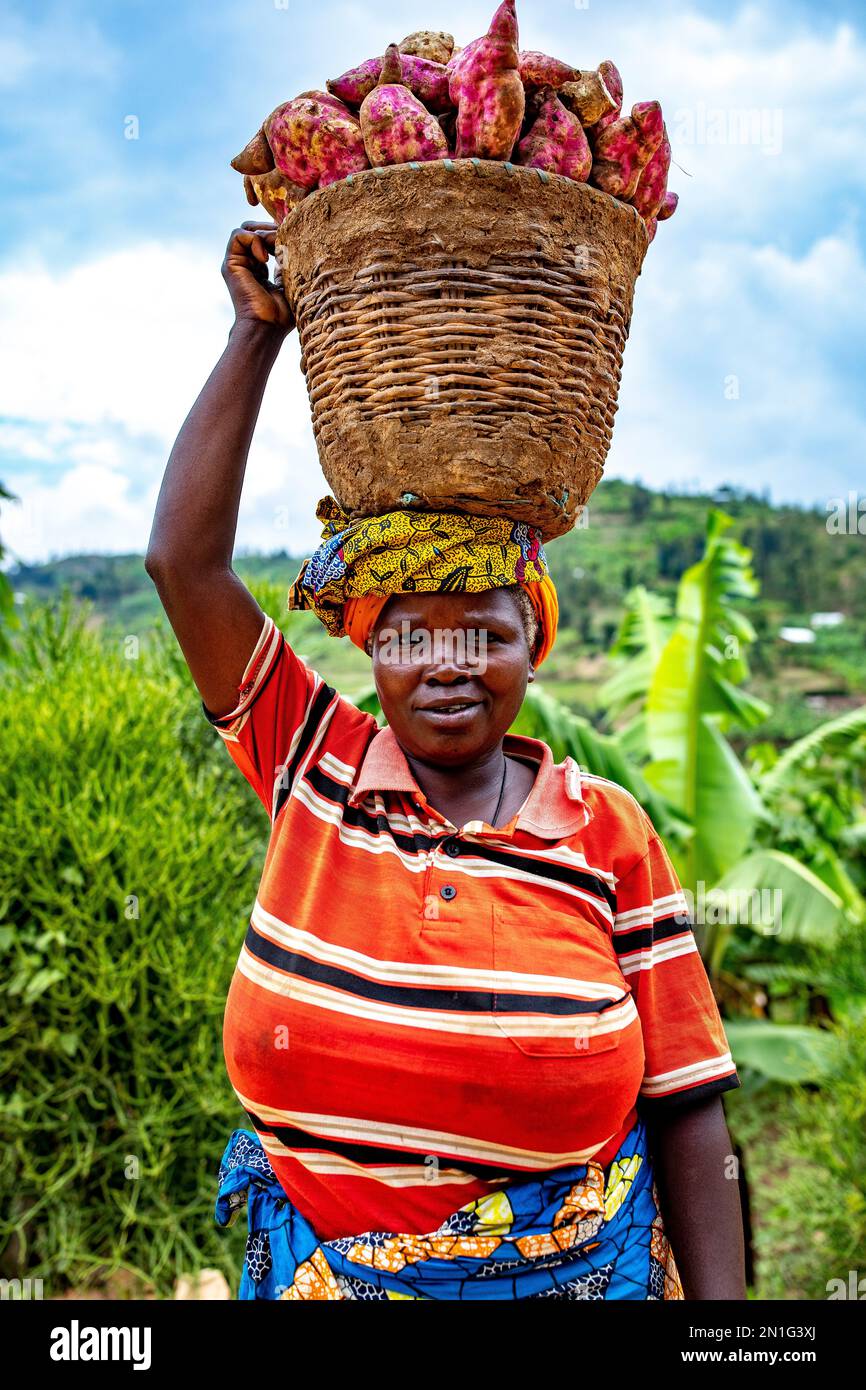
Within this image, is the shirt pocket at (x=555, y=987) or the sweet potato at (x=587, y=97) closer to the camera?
the shirt pocket at (x=555, y=987)

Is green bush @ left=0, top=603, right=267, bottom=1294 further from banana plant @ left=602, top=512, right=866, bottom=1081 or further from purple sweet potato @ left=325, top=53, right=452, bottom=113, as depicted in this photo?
purple sweet potato @ left=325, top=53, right=452, bottom=113

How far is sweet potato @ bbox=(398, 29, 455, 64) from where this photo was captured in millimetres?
1643

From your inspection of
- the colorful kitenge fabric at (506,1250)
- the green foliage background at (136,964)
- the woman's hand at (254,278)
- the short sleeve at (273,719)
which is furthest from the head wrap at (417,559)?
the green foliage background at (136,964)

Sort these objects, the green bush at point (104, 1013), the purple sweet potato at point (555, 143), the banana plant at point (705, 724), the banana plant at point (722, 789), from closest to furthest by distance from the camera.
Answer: the purple sweet potato at point (555, 143), the green bush at point (104, 1013), the banana plant at point (722, 789), the banana plant at point (705, 724)

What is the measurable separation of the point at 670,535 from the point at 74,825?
20.2m

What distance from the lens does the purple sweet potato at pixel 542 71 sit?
155cm

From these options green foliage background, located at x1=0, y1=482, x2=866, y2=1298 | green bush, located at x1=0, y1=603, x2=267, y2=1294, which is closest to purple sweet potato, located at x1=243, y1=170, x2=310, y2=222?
green foliage background, located at x1=0, y1=482, x2=866, y2=1298

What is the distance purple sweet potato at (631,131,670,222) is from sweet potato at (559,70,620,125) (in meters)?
0.11

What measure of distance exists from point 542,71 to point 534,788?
1.06 m

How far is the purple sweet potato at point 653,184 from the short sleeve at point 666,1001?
3.33ft

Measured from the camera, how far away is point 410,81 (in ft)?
5.07

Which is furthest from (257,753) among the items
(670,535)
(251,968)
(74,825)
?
(670,535)

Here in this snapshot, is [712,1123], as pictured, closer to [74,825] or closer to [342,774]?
[342,774]

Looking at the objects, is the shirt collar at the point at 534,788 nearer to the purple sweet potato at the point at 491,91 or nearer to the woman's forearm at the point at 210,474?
the woman's forearm at the point at 210,474
